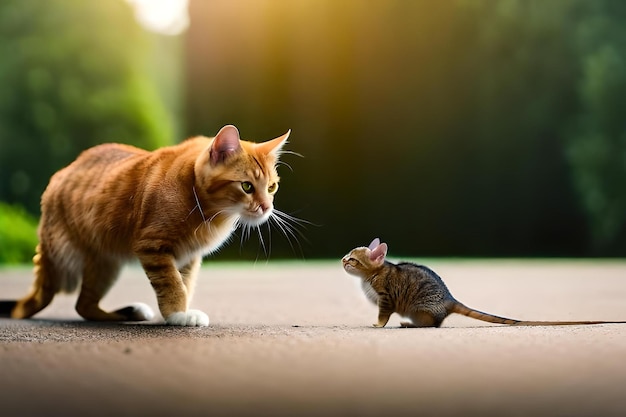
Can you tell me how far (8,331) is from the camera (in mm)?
1340

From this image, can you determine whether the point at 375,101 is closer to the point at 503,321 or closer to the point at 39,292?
the point at 39,292

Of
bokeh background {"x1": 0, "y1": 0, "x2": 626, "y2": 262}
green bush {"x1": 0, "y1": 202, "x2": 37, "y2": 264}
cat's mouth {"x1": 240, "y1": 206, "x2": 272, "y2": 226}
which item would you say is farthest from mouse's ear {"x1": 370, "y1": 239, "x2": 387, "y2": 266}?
green bush {"x1": 0, "y1": 202, "x2": 37, "y2": 264}

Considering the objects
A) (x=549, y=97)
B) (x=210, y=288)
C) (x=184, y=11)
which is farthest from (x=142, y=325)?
(x=549, y=97)

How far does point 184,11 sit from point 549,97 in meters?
2.53

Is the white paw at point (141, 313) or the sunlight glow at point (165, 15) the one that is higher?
the sunlight glow at point (165, 15)

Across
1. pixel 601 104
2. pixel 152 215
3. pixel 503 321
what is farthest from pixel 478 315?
pixel 601 104

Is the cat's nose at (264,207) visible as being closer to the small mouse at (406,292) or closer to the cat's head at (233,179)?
the cat's head at (233,179)

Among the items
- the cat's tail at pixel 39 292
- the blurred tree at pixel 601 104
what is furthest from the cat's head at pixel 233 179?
the blurred tree at pixel 601 104

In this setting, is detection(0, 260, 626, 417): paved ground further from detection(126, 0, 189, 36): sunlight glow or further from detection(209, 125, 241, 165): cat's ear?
detection(126, 0, 189, 36): sunlight glow

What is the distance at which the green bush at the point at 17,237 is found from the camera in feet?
12.6

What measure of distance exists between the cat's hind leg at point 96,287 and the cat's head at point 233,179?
35cm

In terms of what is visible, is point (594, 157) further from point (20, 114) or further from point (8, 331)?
point (8, 331)

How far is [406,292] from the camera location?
1.41 meters

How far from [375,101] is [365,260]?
3.12 metres
